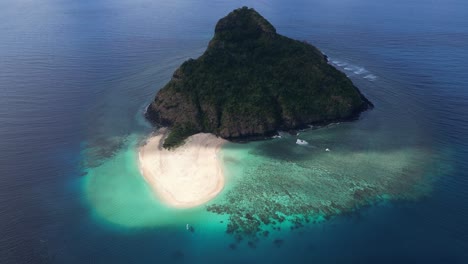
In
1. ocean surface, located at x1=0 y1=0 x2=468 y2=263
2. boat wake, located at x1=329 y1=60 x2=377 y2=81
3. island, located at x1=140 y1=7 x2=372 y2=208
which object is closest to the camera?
ocean surface, located at x1=0 y1=0 x2=468 y2=263

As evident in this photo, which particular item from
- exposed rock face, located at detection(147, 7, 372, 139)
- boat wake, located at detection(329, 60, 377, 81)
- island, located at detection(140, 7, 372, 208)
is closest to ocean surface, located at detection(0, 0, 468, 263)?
boat wake, located at detection(329, 60, 377, 81)

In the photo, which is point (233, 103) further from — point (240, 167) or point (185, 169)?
point (185, 169)

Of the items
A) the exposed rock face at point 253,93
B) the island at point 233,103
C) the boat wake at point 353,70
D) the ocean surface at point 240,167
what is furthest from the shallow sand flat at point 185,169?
the boat wake at point 353,70

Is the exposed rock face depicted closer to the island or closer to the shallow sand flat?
the island

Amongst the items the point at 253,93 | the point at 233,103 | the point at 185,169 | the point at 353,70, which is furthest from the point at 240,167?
the point at 353,70

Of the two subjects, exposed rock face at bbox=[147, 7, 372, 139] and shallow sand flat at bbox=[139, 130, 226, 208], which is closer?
shallow sand flat at bbox=[139, 130, 226, 208]

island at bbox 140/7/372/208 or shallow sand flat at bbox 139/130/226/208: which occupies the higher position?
island at bbox 140/7/372/208

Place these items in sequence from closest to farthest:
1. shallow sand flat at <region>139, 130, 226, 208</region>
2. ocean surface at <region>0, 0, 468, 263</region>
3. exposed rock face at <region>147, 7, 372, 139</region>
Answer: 1. ocean surface at <region>0, 0, 468, 263</region>
2. shallow sand flat at <region>139, 130, 226, 208</region>
3. exposed rock face at <region>147, 7, 372, 139</region>

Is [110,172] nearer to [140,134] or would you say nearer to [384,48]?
[140,134]
